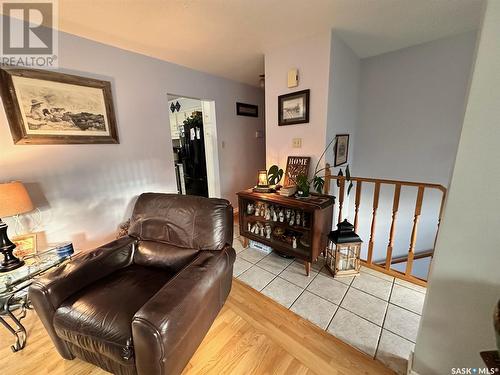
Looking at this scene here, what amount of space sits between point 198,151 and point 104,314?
9.23 ft

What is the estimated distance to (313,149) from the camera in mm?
2191

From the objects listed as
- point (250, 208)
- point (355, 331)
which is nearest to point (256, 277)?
point (250, 208)

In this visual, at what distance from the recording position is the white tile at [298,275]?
6.14 ft

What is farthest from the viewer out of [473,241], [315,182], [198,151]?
[198,151]

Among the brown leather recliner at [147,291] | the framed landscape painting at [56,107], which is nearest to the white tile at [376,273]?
the brown leather recliner at [147,291]

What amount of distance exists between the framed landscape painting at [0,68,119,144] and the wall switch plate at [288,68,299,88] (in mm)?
1933

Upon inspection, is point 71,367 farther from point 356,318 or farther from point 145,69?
point 145,69

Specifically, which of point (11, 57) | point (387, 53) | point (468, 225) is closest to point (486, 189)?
point (468, 225)

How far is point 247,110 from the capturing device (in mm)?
3586

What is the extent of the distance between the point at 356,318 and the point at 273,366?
722 mm

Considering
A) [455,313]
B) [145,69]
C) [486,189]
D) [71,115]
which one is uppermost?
[145,69]

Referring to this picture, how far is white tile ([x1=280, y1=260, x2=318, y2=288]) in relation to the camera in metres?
1.87

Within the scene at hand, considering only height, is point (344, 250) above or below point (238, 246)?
above

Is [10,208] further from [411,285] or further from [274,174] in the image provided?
[411,285]
